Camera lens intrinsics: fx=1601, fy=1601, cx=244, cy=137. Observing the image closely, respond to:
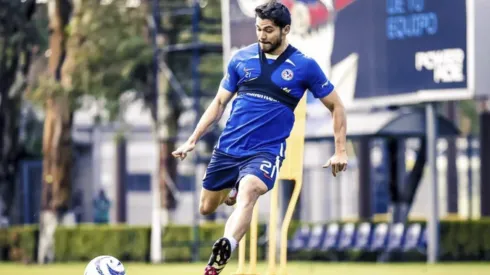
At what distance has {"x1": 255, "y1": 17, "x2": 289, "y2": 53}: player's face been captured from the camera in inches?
511

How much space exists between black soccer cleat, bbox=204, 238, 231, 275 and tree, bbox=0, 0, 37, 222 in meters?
24.9

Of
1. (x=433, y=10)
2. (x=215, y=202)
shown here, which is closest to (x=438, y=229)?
(x=433, y=10)

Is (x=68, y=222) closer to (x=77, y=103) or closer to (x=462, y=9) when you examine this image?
(x=77, y=103)

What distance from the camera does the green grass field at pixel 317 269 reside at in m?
25.3

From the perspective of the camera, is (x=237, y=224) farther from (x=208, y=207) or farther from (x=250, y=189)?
(x=208, y=207)

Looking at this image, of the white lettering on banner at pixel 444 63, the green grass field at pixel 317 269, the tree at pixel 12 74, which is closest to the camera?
the green grass field at pixel 317 269

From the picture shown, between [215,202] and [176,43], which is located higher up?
[176,43]

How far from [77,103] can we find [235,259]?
5.90 meters

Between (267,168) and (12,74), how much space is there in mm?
25629

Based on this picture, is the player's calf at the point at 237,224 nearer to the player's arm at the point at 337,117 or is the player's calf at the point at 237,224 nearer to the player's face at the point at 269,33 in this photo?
the player's arm at the point at 337,117

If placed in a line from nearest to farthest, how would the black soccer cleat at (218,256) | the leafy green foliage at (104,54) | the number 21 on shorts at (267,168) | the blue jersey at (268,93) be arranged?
the black soccer cleat at (218,256) → the number 21 on shorts at (267,168) → the blue jersey at (268,93) → the leafy green foliage at (104,54)

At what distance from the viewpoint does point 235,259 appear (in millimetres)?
32875

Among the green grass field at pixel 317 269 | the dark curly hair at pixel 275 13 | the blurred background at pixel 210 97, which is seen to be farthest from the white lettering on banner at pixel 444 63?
the dark curly hair at pixel 275 13

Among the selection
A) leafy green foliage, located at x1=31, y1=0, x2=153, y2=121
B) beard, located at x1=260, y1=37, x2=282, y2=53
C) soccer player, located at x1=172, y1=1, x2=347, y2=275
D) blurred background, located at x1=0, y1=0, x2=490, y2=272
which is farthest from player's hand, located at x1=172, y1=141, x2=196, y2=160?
leafy green foliage, located at x1=31, y1=0, x2=153, y2=121
